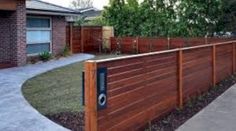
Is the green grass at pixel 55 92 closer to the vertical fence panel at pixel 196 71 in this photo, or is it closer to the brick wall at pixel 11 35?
the brick wall at pixel 11 35

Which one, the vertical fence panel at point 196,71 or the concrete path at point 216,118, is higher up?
the vertical fence panel at point 196,71

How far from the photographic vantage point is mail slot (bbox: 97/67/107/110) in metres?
5.40

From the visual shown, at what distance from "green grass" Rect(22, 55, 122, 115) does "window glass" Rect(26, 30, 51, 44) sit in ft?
13.1

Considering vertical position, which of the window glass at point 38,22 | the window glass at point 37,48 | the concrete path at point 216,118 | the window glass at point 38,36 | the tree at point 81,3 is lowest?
the concrete path at point 216,118

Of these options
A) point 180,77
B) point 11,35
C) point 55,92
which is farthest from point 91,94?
point 11,35

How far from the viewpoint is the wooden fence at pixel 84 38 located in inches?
940

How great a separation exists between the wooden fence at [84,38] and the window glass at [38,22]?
3.89 metres

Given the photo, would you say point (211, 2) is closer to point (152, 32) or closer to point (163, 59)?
point (152, 32)

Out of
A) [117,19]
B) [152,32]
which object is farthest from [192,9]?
[117,19]

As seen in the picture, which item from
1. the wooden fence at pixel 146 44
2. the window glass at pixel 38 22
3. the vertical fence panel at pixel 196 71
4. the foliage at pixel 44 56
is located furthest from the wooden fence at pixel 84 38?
the vertical fence panel at pixel 196 71

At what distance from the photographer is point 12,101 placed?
28.7 ft

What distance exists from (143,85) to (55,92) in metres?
3.96

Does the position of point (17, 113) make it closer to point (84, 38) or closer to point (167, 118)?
point (167, 118)

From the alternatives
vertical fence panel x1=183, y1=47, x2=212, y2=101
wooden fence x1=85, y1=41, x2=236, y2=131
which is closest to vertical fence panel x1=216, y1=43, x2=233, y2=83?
vertical fence panel x1=183, y1=47, x2=212, y2=101
